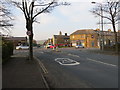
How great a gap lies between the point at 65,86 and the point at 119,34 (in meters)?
27.2

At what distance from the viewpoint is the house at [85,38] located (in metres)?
73.8

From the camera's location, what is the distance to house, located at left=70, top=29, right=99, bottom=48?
73850 mm

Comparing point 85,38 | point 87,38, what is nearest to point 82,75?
point 87,38

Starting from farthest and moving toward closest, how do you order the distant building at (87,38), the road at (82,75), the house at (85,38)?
the house at (85,38), the distant building at (87,38), the road at (82,75)

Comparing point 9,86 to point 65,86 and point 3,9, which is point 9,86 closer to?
point 65,86

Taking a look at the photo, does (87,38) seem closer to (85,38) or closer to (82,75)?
(85,38)

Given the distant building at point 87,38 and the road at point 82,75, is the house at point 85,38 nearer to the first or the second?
the distant building at point 87,38

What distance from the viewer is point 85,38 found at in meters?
74.6

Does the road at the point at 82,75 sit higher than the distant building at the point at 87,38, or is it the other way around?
the distant building at the point at 87,38

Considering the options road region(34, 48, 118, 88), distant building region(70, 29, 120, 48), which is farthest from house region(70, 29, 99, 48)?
road region(34, 48, 118, 88)

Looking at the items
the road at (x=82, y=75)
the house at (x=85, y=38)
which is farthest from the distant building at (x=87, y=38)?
the road at (x=82, y=75)

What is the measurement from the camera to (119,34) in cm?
2994

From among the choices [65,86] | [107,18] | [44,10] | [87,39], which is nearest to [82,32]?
[87,39]

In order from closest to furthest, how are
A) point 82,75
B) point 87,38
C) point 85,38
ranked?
1. point 82,75
2. point 87,38
3. point 85,38
